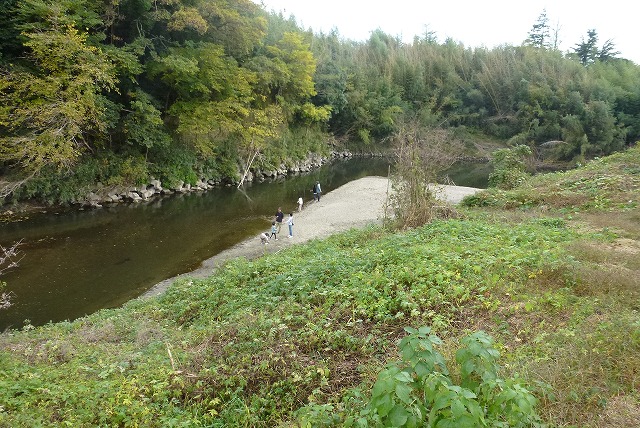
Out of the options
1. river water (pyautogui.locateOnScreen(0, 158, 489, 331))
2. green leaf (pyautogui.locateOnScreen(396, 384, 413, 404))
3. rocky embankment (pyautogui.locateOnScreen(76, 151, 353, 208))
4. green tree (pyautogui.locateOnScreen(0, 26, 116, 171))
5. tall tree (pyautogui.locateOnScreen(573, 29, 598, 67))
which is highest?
tall tree (pyautogui.locateOnScreen(573, 29, 598, 67))

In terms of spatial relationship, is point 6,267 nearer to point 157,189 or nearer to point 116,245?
point 116,245

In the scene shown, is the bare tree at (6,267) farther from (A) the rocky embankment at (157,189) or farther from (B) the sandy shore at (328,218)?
(A) the rocky embankment at (157,189)

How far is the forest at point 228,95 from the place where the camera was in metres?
18.2

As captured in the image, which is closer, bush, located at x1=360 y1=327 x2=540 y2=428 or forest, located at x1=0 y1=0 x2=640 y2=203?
bush, located at x1=360 y1=327 x2=540 y2=428

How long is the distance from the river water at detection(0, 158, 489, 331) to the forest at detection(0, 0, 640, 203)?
275 centimetres

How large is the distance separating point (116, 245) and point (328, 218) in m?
10.4

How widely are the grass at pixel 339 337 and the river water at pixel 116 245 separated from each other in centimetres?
278

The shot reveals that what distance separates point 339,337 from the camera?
587cm

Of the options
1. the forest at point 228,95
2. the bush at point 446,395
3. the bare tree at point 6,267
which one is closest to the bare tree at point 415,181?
the forest at point 228,95

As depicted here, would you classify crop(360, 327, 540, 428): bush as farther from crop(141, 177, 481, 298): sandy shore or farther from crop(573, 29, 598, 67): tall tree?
crop(573, 29, 598, 67): tall tree

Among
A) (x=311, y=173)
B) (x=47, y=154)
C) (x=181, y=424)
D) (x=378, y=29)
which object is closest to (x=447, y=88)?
(x=378, y=29)

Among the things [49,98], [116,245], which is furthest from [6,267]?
[49,98]

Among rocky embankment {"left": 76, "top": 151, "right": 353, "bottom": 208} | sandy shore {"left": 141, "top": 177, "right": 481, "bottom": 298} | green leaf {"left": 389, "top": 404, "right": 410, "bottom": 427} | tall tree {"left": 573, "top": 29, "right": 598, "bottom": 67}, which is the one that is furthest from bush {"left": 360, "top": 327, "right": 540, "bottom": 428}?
tall tree {"left": 573, "top": 29, "right": 598, "bottom": 67}

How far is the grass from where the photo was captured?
14.3ft
